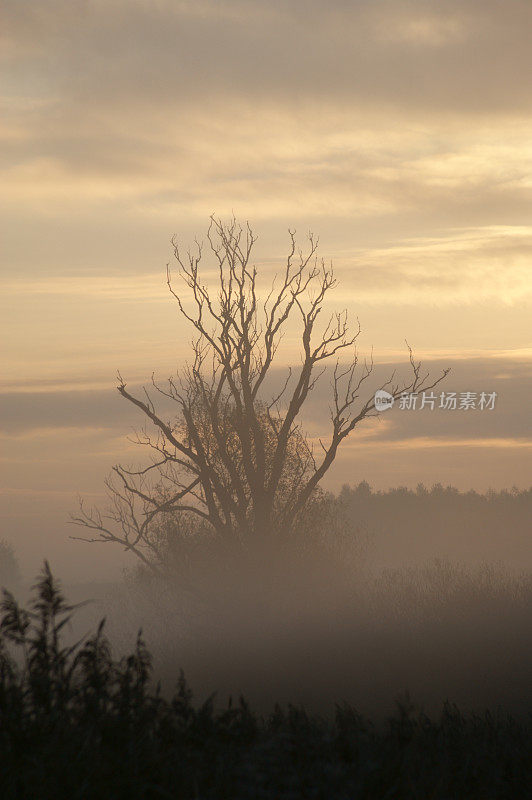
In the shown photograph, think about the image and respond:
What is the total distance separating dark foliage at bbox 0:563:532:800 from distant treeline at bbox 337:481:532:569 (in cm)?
5891

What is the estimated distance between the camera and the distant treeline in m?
67.1

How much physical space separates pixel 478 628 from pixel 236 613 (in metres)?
7.37

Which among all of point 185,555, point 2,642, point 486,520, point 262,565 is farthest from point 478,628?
point 486,520

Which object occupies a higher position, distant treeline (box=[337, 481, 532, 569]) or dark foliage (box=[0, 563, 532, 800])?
dark foliage (box=[0, 563, 532, 800])

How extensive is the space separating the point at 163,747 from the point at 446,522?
2659 inches

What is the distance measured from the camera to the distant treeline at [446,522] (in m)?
67.1

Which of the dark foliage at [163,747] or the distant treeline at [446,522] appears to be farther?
the distant treeline at [446,522]

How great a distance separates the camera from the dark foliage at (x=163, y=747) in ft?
17.4

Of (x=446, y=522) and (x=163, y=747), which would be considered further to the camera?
(x=446, y=522)

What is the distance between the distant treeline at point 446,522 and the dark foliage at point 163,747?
2319 inches

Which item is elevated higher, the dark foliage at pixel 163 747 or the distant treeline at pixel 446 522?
the dark foliage at pixel 163 747

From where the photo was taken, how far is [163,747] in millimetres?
6125

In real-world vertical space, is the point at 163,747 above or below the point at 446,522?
above

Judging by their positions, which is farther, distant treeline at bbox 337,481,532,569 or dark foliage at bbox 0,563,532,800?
distant treeline at bbox 337,481,532,569
